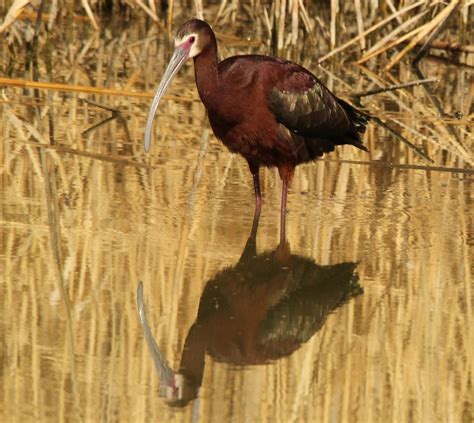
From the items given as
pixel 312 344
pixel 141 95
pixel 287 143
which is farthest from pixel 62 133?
pixel 312 344

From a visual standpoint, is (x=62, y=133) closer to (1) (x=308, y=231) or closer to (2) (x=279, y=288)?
(1) (x=308, y=231)

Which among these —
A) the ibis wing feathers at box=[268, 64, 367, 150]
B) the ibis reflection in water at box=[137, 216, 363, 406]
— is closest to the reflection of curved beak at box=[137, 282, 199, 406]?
the ibis reflection in water at box=[137, 216, 363, 406]

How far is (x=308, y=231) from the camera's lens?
6887mm

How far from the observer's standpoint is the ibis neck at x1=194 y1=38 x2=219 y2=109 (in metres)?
6.79

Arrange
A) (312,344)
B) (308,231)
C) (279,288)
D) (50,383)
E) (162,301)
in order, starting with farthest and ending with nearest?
(308,231), (279,288), (162,301), (312,344), (50,383)

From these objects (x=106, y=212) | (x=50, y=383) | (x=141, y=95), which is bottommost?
(x=50, y=383)

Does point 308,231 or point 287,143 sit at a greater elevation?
point 287,143

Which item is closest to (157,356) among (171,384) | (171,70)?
(171,384)

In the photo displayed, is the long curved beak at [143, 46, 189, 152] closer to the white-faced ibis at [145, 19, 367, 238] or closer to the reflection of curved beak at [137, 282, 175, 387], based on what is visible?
the white-faced ibis at [145, 19, 367, 238]

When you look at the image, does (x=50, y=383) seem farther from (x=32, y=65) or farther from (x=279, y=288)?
(x=32, y=65)

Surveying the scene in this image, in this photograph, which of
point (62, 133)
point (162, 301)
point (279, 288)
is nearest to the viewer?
point (162, 301)

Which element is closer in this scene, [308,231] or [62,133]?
[308,231]

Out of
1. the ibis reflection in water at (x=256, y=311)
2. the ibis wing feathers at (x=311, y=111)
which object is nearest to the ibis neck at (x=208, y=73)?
the ibis wing feathers at (x=311, y=111)

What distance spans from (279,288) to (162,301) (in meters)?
0.65
